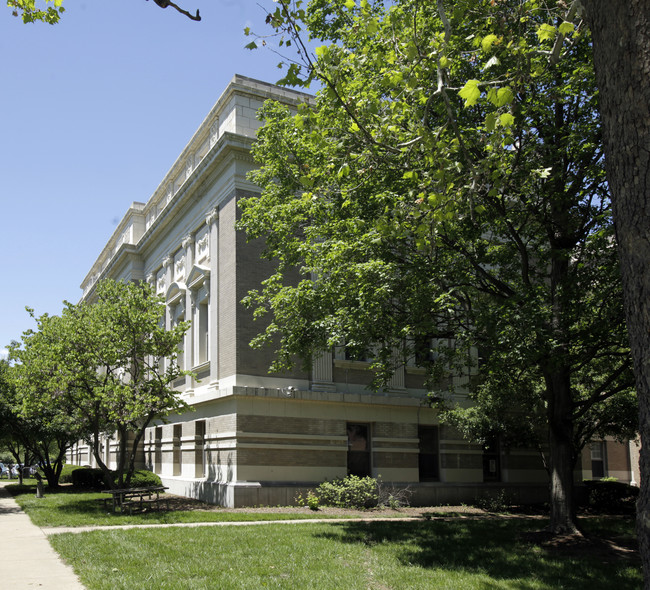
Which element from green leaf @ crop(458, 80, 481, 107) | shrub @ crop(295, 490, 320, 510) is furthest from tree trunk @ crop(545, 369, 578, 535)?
green leaf @ crop(458, 80, 481, 107)

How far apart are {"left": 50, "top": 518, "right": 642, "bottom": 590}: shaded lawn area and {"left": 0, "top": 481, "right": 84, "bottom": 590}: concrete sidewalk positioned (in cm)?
22

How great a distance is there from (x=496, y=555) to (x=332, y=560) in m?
3.04

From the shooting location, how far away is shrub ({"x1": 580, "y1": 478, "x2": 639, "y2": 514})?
22.2 metres

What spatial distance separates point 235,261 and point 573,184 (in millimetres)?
11488

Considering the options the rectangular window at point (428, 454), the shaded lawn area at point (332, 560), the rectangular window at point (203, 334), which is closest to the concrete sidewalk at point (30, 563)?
the shaded lawn area at point (332, 560)

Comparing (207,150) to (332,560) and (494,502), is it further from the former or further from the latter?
(332,560)

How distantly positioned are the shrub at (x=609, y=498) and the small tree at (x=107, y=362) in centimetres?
1507

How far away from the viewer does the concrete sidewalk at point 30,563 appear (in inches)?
332

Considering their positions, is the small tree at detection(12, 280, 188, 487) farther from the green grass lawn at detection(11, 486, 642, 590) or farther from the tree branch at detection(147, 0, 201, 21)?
the tree branch at detection(147, 0, 201, 21)

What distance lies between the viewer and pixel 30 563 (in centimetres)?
998

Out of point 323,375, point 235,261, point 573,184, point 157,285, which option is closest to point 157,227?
point 157,285

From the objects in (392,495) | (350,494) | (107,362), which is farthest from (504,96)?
(107,362)

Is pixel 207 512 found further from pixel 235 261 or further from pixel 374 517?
pixel 235 261

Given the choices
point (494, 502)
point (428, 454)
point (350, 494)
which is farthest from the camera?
point (428, 454)
